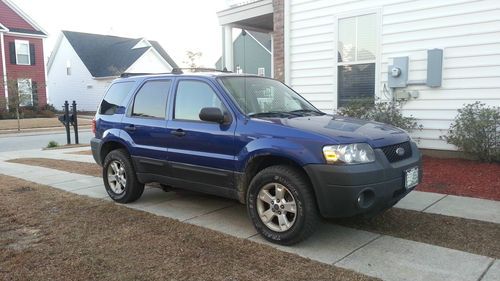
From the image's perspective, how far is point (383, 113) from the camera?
8242 mm

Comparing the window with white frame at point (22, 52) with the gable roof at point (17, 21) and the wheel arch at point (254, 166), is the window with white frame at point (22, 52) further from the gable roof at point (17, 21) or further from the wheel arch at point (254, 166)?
the wheel arch at point (254, 166)

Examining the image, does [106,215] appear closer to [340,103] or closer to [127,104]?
[127,104]

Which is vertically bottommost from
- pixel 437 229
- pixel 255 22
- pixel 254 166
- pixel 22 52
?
pixel 437 229

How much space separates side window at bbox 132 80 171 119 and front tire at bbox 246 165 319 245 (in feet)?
5.88

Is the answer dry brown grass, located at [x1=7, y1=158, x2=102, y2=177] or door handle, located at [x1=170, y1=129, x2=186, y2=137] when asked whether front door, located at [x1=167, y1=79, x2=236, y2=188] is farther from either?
dry brown grass, located at [x1=7, y1=158, x2=102, y2=177]

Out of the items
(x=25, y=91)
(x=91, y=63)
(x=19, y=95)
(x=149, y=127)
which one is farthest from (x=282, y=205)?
(x=91, y=63)

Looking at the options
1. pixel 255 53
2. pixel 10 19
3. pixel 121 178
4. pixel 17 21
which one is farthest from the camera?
pixel 255 53

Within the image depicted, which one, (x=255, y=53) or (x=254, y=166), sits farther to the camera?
(x=255, y=53)

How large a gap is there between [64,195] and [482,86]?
6.85 meters

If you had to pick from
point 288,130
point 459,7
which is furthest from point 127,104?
point 459,7

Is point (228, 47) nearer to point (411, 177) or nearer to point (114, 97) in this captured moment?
point (114, 97)

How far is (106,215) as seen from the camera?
18.4 feet

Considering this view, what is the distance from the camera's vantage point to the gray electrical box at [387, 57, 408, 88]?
8164 millimetres

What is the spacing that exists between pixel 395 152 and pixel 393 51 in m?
4.48
